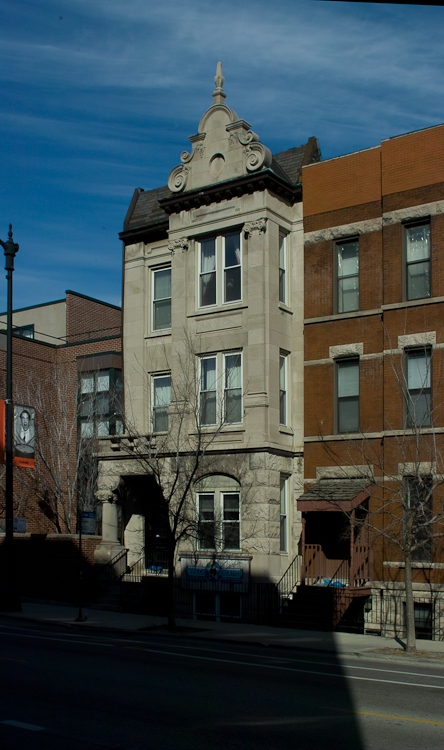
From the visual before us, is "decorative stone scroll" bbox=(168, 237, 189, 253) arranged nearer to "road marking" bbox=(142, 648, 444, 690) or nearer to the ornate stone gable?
the ornate stone gable

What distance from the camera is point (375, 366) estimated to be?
21.8 m

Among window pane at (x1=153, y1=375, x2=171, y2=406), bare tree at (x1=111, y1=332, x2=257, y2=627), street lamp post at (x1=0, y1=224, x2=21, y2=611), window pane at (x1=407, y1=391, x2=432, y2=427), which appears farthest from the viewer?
window pane at (x1=153, y1=375, x2=171, y2=406)

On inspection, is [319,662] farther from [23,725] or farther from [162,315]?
[162,315]

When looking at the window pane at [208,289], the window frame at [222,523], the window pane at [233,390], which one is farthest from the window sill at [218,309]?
the window frame at [222,523]

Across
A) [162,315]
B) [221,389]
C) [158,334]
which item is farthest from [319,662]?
[162,315]

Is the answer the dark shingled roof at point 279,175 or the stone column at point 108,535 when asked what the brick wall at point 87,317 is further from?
the stone column at point 108,535

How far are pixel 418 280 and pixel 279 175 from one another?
19.1 ft

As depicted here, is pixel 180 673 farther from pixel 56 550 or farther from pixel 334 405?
pixel 56 550

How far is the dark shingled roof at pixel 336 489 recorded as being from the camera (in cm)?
2034

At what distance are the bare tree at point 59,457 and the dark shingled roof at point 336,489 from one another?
11.3m

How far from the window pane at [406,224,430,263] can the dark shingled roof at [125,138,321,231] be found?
14.3 ft

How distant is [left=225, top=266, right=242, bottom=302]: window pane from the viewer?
23844mm

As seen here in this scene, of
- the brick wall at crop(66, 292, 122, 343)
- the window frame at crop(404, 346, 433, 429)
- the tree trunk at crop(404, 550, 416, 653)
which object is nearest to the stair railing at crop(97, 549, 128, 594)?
the window frame at crop(404, 346, 433, 429)

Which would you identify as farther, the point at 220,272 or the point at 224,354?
the point at 220,272
